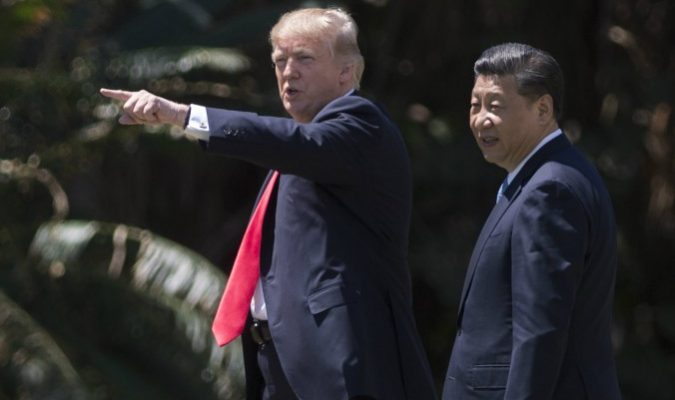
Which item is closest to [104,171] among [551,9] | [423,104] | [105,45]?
[105,45]

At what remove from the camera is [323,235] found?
3.69 m

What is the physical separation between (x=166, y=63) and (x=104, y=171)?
2203mm

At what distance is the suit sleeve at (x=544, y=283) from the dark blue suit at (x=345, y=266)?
565mm

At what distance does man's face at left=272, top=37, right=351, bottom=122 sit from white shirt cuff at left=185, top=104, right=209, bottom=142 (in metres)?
0.37

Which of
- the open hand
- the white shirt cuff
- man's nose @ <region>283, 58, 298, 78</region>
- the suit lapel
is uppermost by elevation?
man's nose @ <region>283, 58, 298, 78</region>

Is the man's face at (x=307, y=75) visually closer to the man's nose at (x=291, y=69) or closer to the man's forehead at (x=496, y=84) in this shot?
the man's nose at (x=291, y=69)

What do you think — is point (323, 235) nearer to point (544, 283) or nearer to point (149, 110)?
point (149, 110)

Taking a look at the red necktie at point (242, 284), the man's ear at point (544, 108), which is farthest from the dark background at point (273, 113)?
the man's ear at point (544, 108)

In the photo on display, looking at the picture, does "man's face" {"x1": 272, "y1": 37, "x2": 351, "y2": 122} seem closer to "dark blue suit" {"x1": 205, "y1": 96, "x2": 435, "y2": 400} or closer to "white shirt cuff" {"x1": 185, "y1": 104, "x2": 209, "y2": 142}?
"dark blue suit" {"x1": 205, "y1": 96, "x2": 435, "y2": 400}

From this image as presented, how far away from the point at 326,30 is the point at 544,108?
700 mm

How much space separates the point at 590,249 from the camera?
3.26m

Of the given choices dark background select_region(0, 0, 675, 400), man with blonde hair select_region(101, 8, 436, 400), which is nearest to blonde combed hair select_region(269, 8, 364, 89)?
man with blonde hair select_region(101, 8, 436, 400)

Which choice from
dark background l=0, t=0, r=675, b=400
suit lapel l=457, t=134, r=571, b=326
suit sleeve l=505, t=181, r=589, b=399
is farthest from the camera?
dark background l=0, t=0, r=675, b=400

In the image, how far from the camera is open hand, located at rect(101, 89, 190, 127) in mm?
3395
